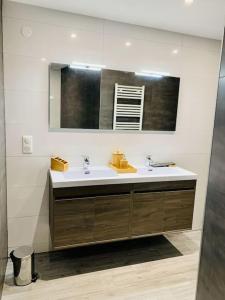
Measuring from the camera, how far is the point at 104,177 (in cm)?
218

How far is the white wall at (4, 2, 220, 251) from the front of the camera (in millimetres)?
2162

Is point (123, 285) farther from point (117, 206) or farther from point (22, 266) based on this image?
point (22, 266)

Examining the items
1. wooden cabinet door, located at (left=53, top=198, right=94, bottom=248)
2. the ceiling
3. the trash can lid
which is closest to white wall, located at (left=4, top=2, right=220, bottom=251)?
the ceiling

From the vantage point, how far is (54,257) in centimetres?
241

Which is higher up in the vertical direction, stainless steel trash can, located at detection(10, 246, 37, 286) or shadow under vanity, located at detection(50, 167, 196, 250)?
shadow under vanity, located at detection(50, 167, 196, 250)

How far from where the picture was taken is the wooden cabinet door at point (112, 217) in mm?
2131

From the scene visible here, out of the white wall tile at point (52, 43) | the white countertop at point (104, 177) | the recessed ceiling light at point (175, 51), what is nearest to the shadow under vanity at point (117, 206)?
the white countertop at point (104, 177)

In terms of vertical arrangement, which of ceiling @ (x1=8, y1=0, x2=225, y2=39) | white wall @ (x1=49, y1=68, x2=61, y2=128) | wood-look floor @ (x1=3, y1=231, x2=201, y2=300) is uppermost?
ceiling @ (x1=8, y1=0, x2=225, y2=39)

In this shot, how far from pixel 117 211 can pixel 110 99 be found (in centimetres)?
114

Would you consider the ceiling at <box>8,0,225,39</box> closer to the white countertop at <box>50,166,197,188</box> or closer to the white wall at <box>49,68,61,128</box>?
the white wall at <box>49,68,61,128</box>

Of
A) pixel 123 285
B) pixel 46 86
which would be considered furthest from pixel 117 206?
pixel 46 86

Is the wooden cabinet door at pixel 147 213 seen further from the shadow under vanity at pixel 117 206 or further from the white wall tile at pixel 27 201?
the white wall tile at pixel 27 201

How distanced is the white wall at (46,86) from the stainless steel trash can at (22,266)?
15.5 inches

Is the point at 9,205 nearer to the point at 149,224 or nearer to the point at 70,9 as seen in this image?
the point at 149,224
